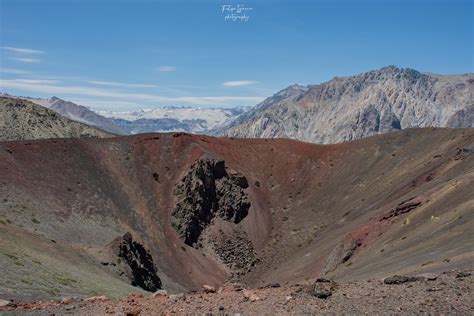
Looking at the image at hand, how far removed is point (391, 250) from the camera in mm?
37500

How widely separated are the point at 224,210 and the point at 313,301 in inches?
2257

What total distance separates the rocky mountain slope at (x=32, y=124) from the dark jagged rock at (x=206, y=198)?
72958 mm

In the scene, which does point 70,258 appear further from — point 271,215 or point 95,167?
point 271,215

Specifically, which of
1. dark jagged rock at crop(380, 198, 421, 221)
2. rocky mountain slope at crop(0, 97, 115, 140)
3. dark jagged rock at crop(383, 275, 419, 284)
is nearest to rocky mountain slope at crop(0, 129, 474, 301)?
dark jagged rock at crop(380, 198, 421, 221)

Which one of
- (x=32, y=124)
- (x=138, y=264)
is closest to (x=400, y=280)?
(x=138, y=264)

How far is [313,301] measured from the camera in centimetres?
1750

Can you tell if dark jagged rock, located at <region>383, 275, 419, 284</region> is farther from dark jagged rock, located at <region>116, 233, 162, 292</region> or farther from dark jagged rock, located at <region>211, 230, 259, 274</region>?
dark jagged rock, located at <region>211, 230, 259, 274</region>

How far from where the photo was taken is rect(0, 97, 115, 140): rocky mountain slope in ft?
434

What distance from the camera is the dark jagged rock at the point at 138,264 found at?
147 ft

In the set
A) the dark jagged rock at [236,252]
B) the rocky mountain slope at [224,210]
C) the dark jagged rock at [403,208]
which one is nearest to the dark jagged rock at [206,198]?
the rocky mountain slope at [224,210]

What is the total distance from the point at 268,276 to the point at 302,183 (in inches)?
1081

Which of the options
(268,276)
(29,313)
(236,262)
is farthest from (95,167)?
(29,313)

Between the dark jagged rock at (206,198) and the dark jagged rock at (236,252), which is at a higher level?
the dark jagged rock at (206,198)

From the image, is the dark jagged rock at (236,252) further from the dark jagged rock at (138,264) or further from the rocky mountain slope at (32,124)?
the rocky mountain slope at (32,124)
